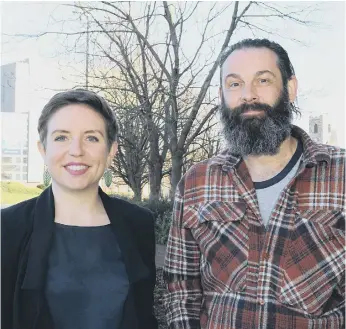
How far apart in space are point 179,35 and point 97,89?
81.8 inches

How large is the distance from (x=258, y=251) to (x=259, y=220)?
0.14 m

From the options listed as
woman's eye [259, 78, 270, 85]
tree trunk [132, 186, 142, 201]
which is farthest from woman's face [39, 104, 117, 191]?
tree trunk [132, 186, 142, 201]

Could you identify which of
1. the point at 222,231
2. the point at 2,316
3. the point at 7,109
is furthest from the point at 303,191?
the point at 7,109

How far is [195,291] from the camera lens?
222 centimetres

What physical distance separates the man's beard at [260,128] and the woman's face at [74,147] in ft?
2.22

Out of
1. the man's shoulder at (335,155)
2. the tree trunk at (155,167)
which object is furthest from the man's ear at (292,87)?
the tree trunk at (155,167)

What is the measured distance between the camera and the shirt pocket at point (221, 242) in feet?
6.59

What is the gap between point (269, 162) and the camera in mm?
2232

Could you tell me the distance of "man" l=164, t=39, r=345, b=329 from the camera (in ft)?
6.33

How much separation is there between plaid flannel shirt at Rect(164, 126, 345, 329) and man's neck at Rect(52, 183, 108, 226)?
445mm

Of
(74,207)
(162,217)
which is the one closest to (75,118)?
(74,207)

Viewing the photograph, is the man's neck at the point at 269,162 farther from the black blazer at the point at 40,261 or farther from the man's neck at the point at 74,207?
the man's neck at the point at 74,207

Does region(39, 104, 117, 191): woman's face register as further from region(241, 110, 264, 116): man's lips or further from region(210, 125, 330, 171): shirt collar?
Result: region(241, 110, 264, 116): man's lips

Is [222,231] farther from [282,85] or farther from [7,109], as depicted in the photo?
[7,109]
